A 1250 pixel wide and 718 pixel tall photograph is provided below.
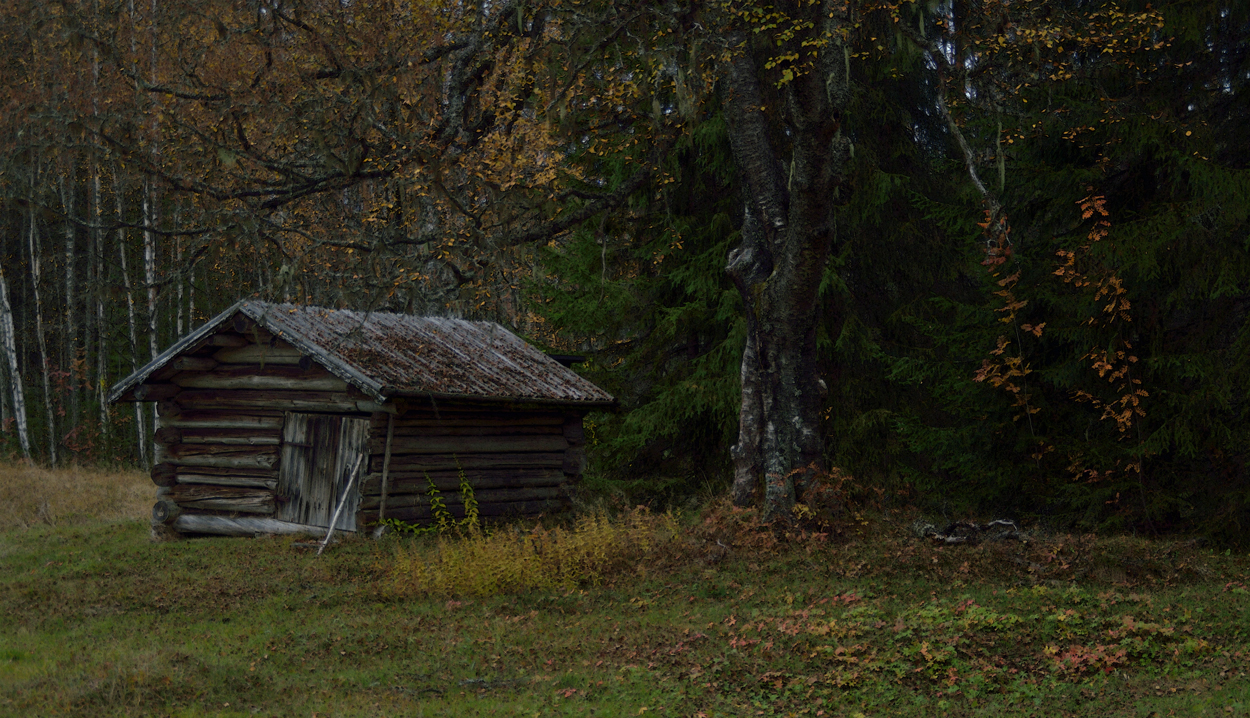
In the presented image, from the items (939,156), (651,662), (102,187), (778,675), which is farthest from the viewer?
(102,187)

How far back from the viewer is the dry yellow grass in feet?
65.9

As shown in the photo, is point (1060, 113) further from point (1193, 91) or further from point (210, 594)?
point (210, 594)

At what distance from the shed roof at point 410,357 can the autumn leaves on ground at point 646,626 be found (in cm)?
270

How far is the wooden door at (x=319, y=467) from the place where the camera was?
16.2m

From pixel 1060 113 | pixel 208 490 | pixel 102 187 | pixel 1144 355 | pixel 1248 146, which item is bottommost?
pixel 208 490

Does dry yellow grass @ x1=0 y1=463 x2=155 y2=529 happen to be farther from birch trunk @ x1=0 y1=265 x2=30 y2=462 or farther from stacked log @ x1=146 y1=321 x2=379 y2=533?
stacked log @ x1=146 y1=321 x2=379 y2=533

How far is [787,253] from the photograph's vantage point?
12867mm

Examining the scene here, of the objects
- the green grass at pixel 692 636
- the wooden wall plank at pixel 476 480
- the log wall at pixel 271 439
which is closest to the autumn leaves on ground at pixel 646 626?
the green grass at pixel 692 636

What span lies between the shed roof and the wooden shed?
4 cm

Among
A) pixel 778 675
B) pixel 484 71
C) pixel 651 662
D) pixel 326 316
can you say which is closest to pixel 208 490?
pixel 326 316

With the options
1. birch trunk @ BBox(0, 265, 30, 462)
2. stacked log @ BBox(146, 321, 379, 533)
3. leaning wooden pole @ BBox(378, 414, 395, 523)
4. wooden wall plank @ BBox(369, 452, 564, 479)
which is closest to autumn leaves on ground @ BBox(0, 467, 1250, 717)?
leaning wooden pole @ BBox(378, 414, 395, 523)

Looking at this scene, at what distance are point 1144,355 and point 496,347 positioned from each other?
38.1 ft

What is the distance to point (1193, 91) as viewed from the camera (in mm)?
14023

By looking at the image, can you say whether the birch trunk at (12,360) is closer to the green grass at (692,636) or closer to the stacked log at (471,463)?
the stacked log at (471,463)
